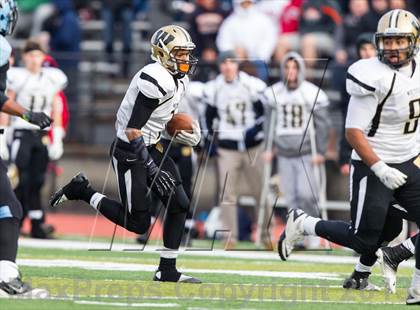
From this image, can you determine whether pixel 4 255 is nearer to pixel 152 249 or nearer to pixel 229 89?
pixel 152 249

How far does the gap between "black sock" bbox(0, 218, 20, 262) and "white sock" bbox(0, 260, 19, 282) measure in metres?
0.03

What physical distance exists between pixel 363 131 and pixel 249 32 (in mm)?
7115

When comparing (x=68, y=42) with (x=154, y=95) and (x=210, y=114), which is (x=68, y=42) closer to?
(x=210, y=114)

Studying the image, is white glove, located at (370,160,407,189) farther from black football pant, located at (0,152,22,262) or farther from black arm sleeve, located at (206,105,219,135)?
black arm sleeve, located at (206,105,219,135)

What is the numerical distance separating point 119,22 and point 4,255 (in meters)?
10.1

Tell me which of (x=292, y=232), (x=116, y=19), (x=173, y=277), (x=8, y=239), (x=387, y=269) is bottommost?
(x=173, y=277)

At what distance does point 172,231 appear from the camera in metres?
8.10

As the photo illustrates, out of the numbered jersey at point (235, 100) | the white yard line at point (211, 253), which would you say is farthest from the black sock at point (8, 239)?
the numbered jersey at point (235, 100)

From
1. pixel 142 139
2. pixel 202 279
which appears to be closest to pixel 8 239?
pixel 142 139

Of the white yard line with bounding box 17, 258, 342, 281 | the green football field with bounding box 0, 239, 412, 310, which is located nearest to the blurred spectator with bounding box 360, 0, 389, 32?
the green football field with bounding box 0, 239, 412, 310

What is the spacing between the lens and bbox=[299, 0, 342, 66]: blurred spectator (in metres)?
14.9

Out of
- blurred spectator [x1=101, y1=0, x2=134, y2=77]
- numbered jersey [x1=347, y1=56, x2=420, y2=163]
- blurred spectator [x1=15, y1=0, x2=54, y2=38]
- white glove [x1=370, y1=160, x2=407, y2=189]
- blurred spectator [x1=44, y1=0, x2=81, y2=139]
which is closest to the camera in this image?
white glove [x1=370, y1=160, x2=407, y2=189]

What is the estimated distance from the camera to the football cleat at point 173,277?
802 cm

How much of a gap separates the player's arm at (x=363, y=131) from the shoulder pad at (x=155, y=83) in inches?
45.4
